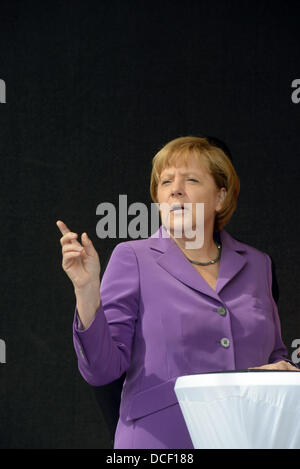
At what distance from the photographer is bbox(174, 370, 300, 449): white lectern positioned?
1.17m

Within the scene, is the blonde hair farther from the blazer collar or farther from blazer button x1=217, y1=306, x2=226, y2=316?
blazer button x1=217, y1=306, x2=226, y2=316

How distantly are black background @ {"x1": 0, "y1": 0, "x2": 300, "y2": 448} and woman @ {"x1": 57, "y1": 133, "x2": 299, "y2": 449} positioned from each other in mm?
1442

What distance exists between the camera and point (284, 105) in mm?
3492

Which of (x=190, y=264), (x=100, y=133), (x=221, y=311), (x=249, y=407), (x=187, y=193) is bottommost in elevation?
(x=249, y=407)

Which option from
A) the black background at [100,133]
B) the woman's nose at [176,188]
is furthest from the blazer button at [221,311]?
the black background at [100,133]

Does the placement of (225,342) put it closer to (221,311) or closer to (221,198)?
(221,311)

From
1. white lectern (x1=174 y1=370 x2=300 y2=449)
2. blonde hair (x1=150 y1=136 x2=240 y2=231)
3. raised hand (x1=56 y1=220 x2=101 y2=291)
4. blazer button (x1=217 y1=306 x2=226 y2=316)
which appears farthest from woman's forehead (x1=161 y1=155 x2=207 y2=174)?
white lectern (x1=174 y1=370 x2=300 y2=449)

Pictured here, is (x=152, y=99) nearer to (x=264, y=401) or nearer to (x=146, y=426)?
(x=146, y=426)

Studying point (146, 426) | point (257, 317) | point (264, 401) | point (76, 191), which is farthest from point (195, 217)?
point (76, 191)

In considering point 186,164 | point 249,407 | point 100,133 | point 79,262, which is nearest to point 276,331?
point 186,164

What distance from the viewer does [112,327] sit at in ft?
5.62

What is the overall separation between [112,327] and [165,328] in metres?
0.11

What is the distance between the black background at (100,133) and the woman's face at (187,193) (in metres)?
1.46

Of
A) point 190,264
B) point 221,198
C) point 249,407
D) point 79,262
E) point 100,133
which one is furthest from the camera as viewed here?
point 100,133
